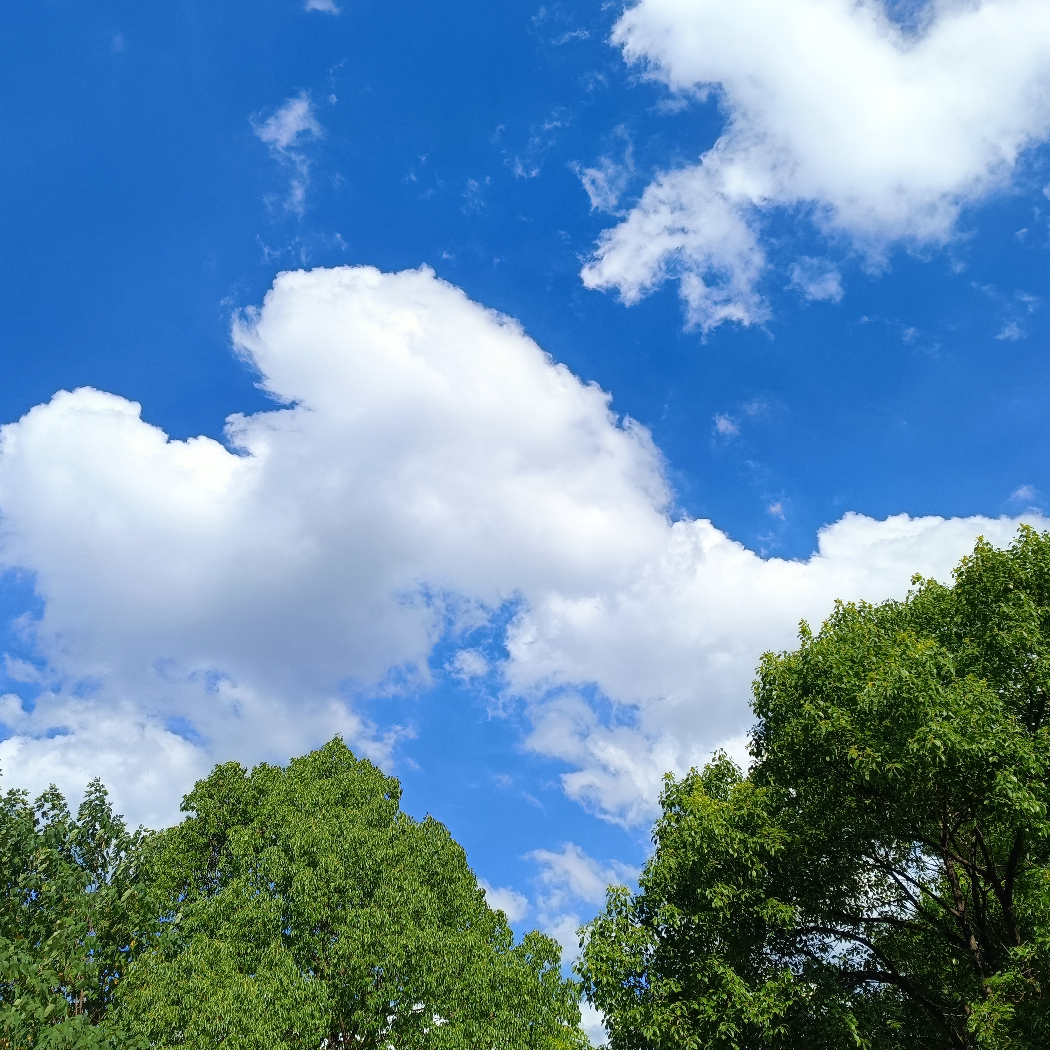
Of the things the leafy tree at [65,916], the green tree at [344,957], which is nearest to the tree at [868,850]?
the green tree at [344,957]

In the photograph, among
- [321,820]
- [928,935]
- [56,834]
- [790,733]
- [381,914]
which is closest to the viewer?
[790,733]

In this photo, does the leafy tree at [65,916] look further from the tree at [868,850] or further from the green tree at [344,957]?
the tree at [868,850]

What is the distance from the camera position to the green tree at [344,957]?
21.5m

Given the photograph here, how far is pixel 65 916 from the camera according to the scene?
30297 mm

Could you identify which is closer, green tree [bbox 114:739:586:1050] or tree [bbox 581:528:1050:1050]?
tree [bbox 581:528:1050:1050]

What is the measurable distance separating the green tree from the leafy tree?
199 cm

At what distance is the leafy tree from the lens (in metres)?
23.4

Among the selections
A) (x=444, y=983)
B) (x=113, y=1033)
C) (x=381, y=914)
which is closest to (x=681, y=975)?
(x=444, y=983)

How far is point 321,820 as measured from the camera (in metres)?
27.7

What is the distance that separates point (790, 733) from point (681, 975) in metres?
5.83

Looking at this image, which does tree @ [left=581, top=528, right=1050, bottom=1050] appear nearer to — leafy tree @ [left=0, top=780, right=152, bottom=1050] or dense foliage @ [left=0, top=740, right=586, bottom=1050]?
dense foliage @ [left=0, top=740, right=586, bottom=1050]

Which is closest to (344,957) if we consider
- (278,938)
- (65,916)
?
(278,938)

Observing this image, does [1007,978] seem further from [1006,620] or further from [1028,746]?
[1006,620]

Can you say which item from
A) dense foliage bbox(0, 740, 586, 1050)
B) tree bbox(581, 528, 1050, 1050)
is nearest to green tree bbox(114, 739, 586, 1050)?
dense foliage bbox(0, 740, 586, 1050)
